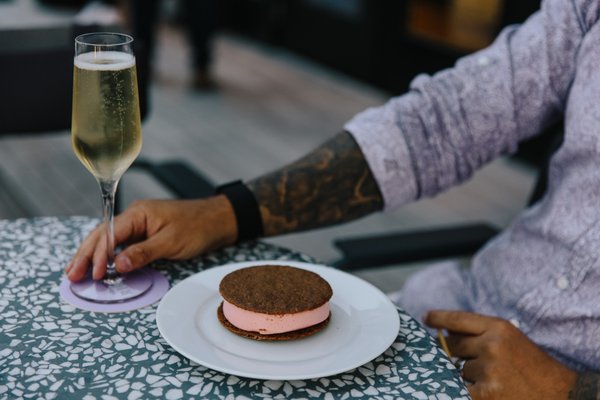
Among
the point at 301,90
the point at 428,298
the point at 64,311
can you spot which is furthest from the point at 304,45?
the point at 64,311

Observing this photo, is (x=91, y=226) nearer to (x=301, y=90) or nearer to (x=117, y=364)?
(x=117, y=364)

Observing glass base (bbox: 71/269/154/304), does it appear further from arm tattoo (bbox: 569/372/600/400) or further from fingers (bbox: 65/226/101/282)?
arm tattoo (bbox: 569/372/600/400)

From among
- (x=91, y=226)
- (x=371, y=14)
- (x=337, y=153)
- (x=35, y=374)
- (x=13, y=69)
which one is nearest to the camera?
(x=35, y=374)

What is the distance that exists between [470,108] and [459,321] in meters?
0.35

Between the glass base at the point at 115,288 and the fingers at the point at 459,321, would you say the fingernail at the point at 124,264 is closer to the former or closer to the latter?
the glass base at the point at 115,288

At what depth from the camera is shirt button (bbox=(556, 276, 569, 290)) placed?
1.05 m

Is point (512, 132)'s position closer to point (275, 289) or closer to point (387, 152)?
point (387, 152)

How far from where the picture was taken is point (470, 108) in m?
1.18

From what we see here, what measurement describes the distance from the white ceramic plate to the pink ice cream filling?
0.05 ft

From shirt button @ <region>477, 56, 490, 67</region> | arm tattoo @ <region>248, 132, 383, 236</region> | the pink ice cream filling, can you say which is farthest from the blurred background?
the pink ice cream filling

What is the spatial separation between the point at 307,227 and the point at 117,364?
470 millimetres

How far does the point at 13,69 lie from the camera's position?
189cm

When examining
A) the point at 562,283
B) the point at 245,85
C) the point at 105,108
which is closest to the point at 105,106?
the point at 105,108

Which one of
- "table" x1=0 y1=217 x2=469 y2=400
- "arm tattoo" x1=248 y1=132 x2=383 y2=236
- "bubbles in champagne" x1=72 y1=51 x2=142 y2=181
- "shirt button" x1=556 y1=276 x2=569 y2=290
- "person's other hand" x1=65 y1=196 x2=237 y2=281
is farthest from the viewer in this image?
"arm tattoo" x1=248 y1=132 x2=383 y2=236
